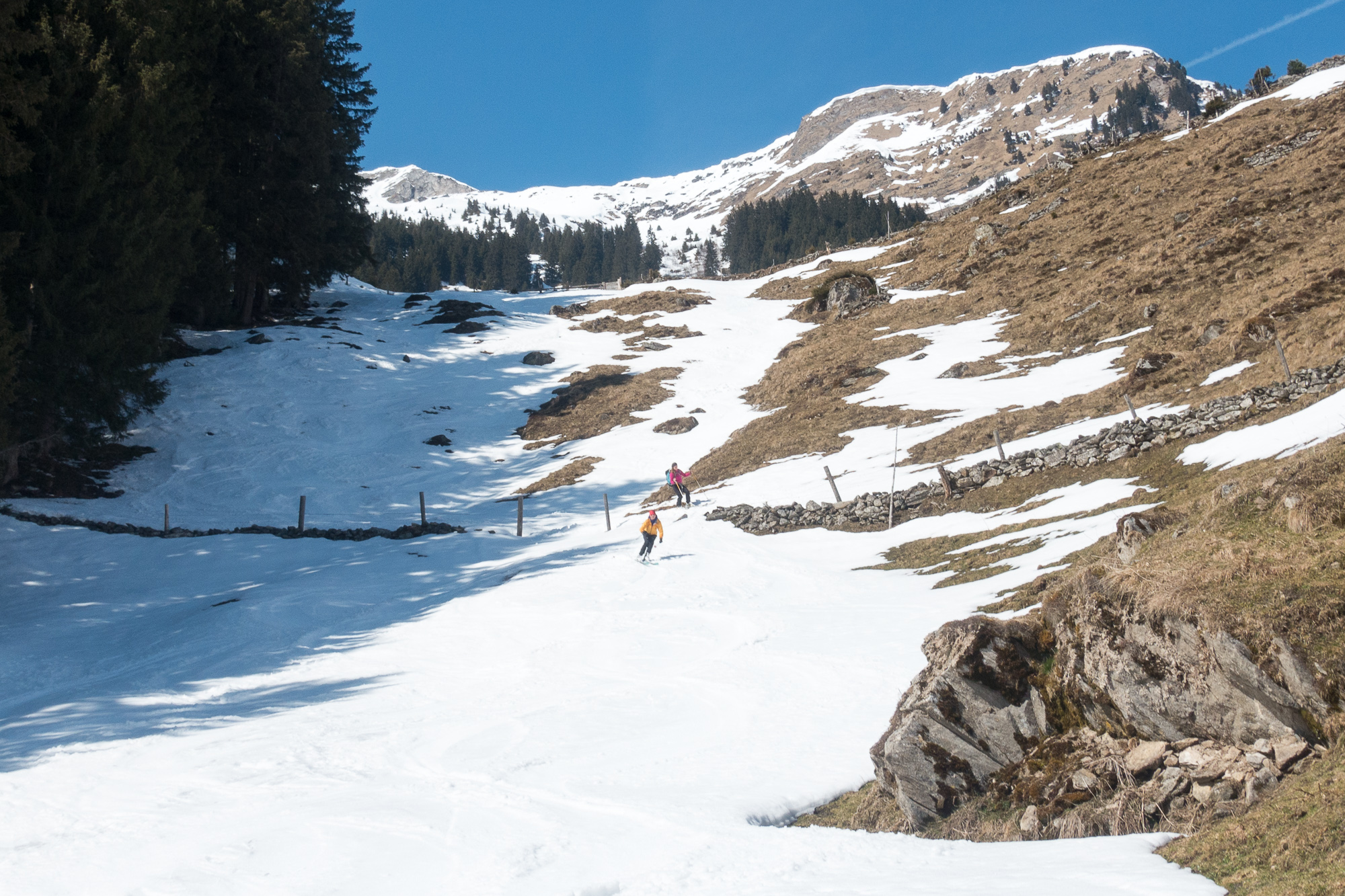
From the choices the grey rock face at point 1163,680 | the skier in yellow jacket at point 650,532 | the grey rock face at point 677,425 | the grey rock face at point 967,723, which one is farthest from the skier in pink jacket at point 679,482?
the grey rock face at point 1163,680

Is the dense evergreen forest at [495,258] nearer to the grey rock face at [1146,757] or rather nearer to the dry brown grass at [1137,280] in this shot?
the dry brown grass at [1137,280]

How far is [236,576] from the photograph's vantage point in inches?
874

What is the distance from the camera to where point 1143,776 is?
18.0 ft

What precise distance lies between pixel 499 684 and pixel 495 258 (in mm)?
144220

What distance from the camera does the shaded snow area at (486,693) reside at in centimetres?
650

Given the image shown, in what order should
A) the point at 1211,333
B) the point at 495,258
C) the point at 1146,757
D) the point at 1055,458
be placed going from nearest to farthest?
the point at 1146,757, the point at 1055,458, the point at 1211,333, the point at 495,258

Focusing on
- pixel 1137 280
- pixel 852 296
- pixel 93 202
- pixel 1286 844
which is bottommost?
pixel 1286 844

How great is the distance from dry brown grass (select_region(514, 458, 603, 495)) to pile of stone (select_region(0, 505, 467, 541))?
661cm

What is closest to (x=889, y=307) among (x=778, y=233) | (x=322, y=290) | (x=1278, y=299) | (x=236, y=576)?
(x=1278, y=299)

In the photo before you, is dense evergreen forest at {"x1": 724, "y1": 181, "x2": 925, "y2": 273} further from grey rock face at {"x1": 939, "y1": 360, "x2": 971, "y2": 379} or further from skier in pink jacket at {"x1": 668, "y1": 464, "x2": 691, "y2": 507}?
skier in pink jacket at {"x1": 668, "y1": 464, "x2": 691, "y2": 507}

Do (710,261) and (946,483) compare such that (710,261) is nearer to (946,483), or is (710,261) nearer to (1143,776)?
(946,483)

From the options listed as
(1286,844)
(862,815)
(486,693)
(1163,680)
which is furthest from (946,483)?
(1286,844)

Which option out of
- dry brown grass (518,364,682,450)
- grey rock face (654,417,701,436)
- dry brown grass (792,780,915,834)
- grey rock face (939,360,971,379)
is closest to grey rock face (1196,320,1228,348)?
grey rock face (939,360,971,379)

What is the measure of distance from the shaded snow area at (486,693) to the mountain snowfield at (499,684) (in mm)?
56
